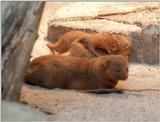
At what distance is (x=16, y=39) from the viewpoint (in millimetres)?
3062

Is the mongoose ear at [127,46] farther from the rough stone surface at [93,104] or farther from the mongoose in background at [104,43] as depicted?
the rough stone surface at [93,104]

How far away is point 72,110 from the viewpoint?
3.31 meters

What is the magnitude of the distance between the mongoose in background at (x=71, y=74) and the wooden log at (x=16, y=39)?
0.87 m

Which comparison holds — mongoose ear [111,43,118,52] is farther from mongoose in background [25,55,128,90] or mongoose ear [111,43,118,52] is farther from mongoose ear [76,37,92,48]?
mongoose in background [25,55,128,90]

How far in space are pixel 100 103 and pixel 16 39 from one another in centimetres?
81

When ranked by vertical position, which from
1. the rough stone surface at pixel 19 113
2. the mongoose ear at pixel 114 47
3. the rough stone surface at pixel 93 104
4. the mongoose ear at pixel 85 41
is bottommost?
the rough stone surface at pixel 93 104

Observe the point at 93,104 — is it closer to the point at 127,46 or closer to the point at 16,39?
the point at 16,39

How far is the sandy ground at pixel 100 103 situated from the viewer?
323 cm

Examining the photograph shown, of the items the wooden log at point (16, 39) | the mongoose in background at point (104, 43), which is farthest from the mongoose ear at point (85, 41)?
the wooden log at point (16, 39)

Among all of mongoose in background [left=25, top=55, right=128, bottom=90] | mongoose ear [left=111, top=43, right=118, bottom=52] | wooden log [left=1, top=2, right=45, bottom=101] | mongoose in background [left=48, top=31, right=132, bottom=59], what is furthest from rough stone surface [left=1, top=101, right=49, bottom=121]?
mongoose ear [left=111, top=43, right=118, bottom=52]

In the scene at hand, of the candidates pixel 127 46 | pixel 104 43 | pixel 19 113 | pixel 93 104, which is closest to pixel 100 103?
pixel 93 104

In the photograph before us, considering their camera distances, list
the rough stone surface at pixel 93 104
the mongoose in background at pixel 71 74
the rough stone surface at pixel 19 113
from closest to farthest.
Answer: the rough stone surface at pixel 19 113 → the rough stone surface at pixel 93 104 → the mongoose in background at pixel 71 74

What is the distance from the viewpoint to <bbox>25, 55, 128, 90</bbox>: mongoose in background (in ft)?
13.0

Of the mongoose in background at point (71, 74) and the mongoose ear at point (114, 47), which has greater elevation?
the mongoose ear at point (114, 47)
